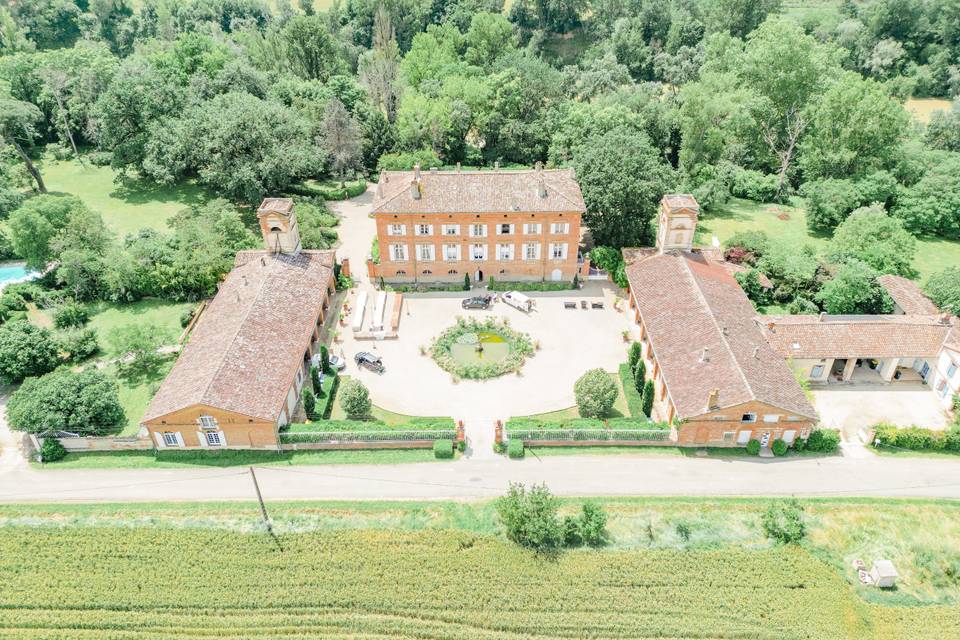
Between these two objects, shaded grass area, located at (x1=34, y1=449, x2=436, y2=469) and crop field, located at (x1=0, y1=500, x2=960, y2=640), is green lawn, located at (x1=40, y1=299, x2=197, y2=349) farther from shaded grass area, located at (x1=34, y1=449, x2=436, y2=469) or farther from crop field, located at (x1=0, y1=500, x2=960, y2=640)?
crop field, located at (x1=0, y1=500, x2=960, y2=640)

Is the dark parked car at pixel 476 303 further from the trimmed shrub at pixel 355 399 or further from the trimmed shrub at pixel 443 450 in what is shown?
the trimmed shrub at pixel 443 450

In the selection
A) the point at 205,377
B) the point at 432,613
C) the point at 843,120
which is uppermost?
the point at 843,120

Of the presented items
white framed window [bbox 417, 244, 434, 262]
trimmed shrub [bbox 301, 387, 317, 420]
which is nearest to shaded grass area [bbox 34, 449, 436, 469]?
trimmed shrub [bbox 301, 387, 317, 420]

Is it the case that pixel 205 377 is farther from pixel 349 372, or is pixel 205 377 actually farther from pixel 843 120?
pixel 843 120

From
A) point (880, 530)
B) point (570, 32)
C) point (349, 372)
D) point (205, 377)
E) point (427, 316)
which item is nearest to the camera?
point (880, 530)

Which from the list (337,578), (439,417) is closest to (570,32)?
(439,417)

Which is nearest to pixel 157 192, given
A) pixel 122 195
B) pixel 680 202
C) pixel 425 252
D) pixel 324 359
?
pixel 122 195

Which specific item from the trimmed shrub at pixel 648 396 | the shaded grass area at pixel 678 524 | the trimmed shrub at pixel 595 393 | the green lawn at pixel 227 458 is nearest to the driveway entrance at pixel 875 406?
the shaded grass area at pixel 678 524
